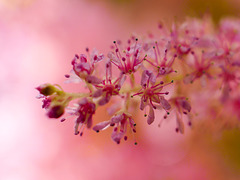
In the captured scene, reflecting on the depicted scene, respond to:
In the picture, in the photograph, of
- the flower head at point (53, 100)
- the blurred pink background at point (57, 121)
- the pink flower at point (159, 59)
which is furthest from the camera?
the blurred pink background at point (57, 121)

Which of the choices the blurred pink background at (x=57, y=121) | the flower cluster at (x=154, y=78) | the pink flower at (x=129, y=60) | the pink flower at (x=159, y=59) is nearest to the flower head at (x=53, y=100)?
the flower cluster at (x=154, y=78)

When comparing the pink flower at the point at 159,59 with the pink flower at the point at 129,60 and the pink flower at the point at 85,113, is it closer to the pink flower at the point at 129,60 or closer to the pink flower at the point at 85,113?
the pink flower at the point at 129,60

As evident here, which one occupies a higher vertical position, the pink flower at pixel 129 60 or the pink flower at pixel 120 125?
the pink flower at pixel 129 60

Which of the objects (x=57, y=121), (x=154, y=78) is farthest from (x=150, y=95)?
(x=57, y=121)

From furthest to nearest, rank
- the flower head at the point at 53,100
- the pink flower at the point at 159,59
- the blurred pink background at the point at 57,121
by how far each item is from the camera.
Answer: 1. the blurred pink background at the point at 57,121
2. the pink flower at the point at 159,59
3. the flower head at the point at 53,100

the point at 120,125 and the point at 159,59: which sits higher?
the point at 159,59

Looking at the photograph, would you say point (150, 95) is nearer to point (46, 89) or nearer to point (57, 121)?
point (46, 89)

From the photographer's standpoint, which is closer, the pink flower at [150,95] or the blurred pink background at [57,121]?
the pink flower at [150,95]

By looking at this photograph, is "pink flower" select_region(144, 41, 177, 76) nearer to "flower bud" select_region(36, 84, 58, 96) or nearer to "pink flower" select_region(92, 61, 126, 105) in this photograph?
"pink flower" select_region(92, 61, 126, 105)
